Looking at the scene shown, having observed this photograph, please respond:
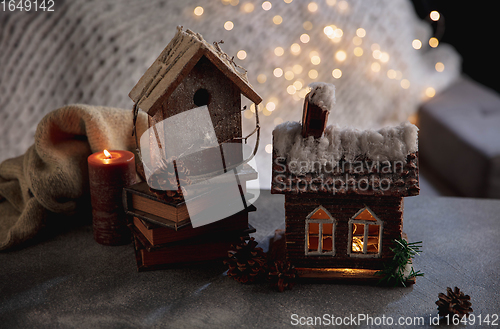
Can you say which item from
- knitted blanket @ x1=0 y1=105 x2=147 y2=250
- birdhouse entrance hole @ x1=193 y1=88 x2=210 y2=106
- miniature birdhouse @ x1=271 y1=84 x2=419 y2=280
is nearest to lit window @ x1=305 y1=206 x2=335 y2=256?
miniature birdhouse @ x1=271 y1=84 x2=419 y2=280

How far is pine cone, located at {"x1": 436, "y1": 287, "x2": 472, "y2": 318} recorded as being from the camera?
2.92 feet

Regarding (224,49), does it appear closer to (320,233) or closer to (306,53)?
(306,53)

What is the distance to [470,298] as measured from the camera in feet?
3.12

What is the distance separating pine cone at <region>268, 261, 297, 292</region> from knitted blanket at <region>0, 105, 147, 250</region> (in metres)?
0.65

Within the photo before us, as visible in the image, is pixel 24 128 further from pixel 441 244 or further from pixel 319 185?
pixel 441 244

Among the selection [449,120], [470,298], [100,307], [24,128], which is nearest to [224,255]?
[100,307]

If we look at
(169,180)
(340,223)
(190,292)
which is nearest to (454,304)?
(340,223)

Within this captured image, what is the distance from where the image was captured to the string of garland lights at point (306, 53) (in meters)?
1.98

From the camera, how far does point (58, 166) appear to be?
4.11 feet

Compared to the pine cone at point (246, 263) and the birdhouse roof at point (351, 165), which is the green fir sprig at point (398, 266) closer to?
the birdhouse roof at point (351, 165)

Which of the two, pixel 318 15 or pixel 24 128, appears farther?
pixel 318 15

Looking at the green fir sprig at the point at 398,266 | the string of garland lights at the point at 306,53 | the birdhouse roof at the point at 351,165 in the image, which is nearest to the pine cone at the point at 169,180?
the birdhouse roof at the point at 351,165

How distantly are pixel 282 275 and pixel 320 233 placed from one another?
13 centimetres

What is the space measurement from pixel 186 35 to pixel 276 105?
1200 millimetres
